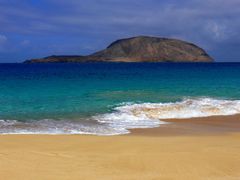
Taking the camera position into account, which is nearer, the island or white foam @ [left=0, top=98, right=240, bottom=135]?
white foam @ [left=0, top=98, right=240, bottom=135]

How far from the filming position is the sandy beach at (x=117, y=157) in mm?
7676

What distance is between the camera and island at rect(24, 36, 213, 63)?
162 m

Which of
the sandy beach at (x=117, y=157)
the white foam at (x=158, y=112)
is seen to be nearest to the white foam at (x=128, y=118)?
the white foam at (x=158, y=112)

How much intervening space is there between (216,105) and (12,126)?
10.8m

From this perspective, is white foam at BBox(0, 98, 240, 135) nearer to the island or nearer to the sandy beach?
the sandy beach

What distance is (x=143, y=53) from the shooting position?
535 ft

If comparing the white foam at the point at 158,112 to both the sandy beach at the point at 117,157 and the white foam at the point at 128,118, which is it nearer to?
the white foam at the point at 128,118

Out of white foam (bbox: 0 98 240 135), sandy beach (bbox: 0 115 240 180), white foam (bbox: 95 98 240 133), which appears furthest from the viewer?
white foam (bbox: 95 98 240 133)

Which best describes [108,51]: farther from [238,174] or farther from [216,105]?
[238,174]

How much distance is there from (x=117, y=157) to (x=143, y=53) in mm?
155093

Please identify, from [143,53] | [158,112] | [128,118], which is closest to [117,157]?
[128,118]

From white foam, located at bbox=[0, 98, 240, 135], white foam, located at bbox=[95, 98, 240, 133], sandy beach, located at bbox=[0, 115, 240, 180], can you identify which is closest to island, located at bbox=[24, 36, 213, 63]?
white foam, located at bbox=[95, 98, 240, 133]

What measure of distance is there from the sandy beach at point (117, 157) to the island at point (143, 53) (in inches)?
5725

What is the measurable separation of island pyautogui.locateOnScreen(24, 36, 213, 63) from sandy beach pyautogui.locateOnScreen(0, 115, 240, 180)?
14542 cm
